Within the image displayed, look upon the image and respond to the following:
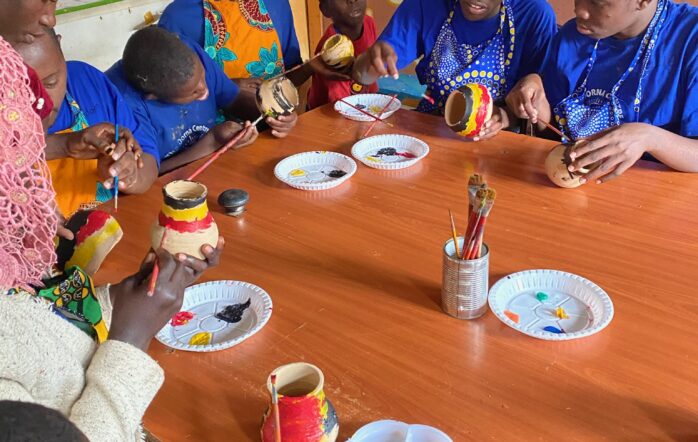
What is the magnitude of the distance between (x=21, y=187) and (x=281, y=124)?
107 centimetres

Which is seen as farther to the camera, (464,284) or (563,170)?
(563,170)

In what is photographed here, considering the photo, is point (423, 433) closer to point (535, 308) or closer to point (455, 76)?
point (535, 308)

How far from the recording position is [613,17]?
1.56 m

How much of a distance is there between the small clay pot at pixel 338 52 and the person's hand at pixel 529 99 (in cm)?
60

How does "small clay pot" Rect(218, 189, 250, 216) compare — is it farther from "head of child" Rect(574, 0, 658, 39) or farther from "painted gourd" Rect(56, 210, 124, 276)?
"head of child" Rect(574, 0, 658, 39)

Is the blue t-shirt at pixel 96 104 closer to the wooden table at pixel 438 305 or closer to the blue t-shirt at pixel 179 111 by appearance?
the blue t-shirt at pixel 179 111

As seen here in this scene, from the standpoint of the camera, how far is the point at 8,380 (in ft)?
2.62

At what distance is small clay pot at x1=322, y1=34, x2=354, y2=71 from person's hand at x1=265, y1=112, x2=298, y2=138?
0.35 metres

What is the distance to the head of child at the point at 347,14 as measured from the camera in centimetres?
253

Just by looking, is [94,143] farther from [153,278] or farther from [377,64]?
[377,64]

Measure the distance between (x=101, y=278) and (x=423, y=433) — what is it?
2.43ft

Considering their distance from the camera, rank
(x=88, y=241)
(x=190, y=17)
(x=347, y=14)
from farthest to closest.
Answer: (x=347, y=14), (x=190, y=17), (x=88, y=241)

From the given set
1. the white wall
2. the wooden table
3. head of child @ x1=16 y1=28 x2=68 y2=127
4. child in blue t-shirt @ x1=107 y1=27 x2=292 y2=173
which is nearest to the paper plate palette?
the wooden table

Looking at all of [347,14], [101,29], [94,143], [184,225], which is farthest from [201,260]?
[101,29]
